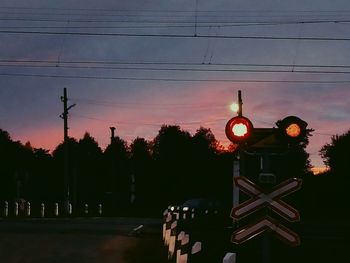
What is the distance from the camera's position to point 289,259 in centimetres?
1566

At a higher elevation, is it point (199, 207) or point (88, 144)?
point (88, 144)

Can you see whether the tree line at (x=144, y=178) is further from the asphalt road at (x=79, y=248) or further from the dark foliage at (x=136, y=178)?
the asphalt road at (x=79, y=248)

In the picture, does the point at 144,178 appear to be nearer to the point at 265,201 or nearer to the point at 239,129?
the point at 265,201

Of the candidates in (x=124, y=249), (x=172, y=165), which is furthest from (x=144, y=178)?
(x=124, y=249)

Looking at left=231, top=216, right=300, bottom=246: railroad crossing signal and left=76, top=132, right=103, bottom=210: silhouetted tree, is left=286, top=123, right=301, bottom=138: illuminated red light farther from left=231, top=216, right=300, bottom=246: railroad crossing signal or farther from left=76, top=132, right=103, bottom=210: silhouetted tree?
left=76, top=132, right=103, bottom=210: silhouetted tree

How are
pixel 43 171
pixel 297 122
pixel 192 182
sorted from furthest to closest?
1. pixel 43 171
2. pixel 192 182
3. pixel 297 122

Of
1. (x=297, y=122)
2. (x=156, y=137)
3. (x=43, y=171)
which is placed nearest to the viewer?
(x=297, y=122)

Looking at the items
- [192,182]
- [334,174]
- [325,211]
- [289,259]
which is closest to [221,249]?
[289,259]

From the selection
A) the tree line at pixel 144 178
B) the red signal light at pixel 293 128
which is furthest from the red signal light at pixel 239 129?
the tree line at pixel 144 178

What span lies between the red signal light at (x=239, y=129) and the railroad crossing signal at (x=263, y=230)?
3.98 ft

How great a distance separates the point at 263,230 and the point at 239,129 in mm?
1466

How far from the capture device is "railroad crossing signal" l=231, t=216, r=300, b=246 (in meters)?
9.32

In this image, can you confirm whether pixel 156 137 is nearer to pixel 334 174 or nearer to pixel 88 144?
pixel 88 144

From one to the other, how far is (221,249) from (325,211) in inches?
1708
